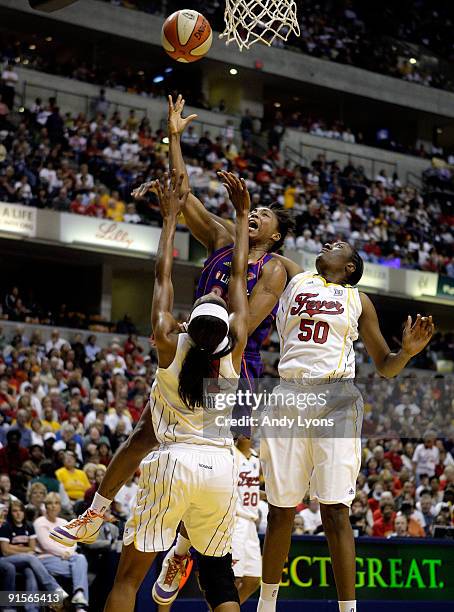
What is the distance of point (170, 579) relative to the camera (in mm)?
6988

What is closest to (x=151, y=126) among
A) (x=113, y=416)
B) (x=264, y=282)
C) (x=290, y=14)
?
(x=113, y=416)

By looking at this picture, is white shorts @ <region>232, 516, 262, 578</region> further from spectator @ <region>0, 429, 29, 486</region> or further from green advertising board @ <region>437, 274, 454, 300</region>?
green advertising board @ <region>437, 274, 454, 300</region>

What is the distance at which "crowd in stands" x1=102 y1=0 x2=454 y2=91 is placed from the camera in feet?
104

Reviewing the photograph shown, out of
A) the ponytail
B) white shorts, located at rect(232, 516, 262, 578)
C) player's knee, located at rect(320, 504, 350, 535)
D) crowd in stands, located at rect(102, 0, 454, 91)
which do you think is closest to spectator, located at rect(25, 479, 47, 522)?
white shorts, located at rect(232, 516, 262, 578)

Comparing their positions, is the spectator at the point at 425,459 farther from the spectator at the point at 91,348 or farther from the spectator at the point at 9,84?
the spectator at the point at 9,84

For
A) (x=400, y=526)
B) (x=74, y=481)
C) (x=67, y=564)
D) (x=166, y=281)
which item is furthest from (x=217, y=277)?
(x=400, y=526)

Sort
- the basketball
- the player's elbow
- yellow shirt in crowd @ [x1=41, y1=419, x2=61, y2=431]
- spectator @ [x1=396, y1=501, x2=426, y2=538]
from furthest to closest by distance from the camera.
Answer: yellow shirt in crowd @ [x1=41, y1=419, x2=61, y2=431] < spectator @ [x1=396, y1=501, x2=426, y2=538] < the basketball < the player's elbow

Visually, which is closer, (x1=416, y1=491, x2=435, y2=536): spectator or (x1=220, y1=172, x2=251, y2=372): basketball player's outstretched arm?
(x1=220, y1=172, x2=251, y2=372): basketball player's outstretched arm

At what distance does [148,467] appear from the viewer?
18.3 feet

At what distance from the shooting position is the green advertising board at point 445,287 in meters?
28.2

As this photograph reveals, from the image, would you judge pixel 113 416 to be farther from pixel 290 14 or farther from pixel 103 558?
pixel 290 14

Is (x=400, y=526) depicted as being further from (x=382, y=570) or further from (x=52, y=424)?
(x=52, y=424)

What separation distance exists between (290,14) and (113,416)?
Result: 894 cm

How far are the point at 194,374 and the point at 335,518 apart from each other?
150cm
